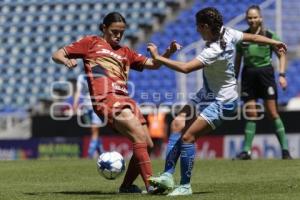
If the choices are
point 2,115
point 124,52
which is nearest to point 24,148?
point 2,115

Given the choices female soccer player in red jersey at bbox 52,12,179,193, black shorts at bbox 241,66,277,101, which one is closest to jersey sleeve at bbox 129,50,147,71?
female soccer player in red jersey at bbox 52,12,179,193

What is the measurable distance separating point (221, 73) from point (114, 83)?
1.16 m

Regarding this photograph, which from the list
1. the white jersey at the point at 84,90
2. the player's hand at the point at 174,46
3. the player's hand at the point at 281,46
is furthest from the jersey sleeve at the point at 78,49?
the white jersey at the point at 84,90

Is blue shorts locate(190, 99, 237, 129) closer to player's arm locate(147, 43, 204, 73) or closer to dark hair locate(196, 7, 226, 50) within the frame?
player's arm locate(147, 43, 204, 73)

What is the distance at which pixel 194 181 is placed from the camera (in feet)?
30.2

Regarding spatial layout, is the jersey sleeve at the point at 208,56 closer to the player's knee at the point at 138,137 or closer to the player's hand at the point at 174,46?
the player's hand at the point at 174,46

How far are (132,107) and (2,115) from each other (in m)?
13.4

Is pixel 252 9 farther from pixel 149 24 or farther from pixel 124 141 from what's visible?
pixel 149 24

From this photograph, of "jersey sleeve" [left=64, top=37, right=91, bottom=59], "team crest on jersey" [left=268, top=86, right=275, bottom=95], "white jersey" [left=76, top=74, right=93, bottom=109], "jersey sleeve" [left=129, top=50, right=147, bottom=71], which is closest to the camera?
"jersey sleeve" [left=64, top=37, right=91, bottom=59]

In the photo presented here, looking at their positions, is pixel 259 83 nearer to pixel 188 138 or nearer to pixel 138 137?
pixel 138 137

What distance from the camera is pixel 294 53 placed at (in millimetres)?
20000

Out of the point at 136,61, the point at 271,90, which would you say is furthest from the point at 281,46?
the point at 271,90

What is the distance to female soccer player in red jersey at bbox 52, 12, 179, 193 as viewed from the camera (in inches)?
303

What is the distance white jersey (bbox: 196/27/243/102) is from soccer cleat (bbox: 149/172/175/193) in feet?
2.95
